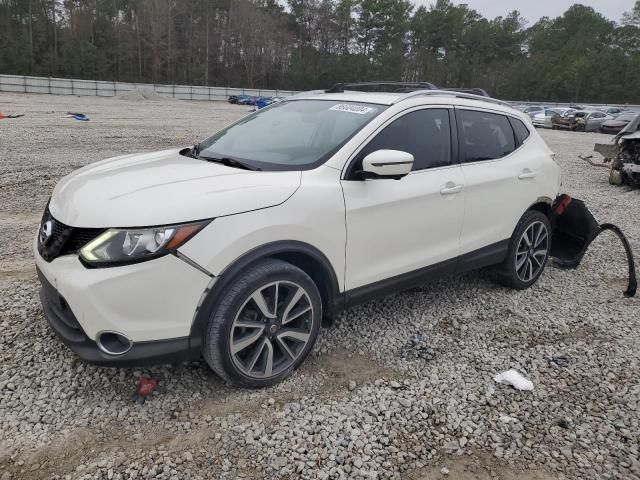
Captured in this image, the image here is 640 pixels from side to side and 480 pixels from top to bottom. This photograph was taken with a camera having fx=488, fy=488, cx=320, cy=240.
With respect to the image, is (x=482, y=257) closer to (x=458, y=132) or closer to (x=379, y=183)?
(x=458, y=132)

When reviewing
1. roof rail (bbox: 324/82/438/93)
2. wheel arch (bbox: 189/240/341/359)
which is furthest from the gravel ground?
roof rail (bbox: 324/82/438/93)

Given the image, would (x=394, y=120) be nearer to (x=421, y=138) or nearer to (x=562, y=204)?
(x=421, y=138)

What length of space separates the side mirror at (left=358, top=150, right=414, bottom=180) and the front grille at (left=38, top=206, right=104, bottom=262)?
5.01 feet

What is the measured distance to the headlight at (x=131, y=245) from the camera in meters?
2.35

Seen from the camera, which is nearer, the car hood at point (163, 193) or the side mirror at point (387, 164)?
the car hood at point (163, 193)

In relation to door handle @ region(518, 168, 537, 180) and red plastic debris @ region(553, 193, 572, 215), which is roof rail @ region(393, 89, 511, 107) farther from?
red plastic debris @ region(553, 193, 572, 215)

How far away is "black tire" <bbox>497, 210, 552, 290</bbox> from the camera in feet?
14.4

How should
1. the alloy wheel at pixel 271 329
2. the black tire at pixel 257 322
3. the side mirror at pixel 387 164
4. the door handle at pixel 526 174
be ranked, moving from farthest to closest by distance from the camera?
1. the door handle at pixel 526 174
2. the side mirror at pixel 387 164
3. the alloy wheel at pixel 271 329
4. the black tire at pixel 257 322

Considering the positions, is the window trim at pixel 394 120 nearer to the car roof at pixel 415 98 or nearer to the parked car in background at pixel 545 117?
the car roof at pixel 415 98

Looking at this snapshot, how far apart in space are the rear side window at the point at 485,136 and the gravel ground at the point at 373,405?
130 centimetres

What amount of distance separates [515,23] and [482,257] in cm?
9610

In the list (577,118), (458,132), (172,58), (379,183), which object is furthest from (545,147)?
(172,58)

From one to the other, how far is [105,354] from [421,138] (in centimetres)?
251

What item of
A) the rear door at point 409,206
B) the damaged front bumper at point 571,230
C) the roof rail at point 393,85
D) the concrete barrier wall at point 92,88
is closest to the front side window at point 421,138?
the rear door at point 409,206
